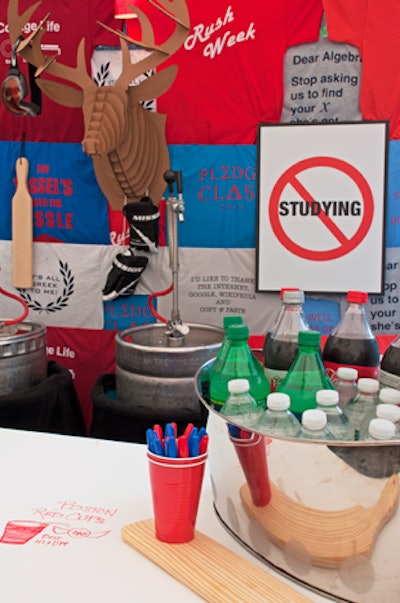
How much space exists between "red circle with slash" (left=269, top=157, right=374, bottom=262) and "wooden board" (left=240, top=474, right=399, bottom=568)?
6.93 ft

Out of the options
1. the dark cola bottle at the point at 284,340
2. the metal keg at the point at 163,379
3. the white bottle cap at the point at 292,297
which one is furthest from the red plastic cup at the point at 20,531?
the metal keg at the point at 163,379

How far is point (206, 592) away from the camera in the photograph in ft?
2.90

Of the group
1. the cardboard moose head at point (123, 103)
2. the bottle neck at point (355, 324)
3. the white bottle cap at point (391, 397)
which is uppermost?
the cardboard moose head at point (123, 103)

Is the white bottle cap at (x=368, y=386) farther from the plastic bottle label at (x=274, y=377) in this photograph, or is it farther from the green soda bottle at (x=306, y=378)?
the plastic bottle label at (x=274, y=377)

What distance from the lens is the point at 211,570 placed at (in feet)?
3.05

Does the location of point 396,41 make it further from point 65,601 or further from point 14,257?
point 65,601

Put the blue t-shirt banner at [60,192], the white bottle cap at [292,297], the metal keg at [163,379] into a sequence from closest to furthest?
the white bottle cap at [292,297], the metal keg at [163,379], the blue t-shirt banner at [60,192]

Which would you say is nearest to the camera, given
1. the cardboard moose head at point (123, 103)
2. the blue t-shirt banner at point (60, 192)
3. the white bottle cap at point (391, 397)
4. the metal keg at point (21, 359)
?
the white bottle cap at point (391, 397)

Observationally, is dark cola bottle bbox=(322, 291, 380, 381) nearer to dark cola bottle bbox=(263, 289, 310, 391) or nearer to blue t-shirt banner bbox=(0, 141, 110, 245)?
dark cola bottle bbox=(263, 289, 310, 391)

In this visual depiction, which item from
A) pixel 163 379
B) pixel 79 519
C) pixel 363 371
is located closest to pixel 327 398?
pixel 363 371

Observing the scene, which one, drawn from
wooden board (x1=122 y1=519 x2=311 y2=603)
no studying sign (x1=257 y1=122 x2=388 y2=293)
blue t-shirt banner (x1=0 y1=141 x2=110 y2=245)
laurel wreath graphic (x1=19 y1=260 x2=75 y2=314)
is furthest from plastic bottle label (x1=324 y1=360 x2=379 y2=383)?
laurel wreath graphic (x1=19 y1=260 x2=75 y2=314)

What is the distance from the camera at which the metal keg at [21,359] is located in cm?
234

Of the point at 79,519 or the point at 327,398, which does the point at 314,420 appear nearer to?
the point at 327,398

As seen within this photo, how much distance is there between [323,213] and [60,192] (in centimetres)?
125
